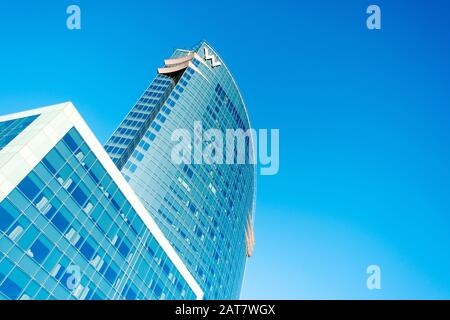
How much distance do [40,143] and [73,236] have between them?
29.3 ft

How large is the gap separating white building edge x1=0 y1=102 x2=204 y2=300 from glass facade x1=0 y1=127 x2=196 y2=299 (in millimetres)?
481

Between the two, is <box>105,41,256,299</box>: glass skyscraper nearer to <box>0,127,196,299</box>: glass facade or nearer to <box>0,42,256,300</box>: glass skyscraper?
<box>0,42,256,300</box>: glass skyscraper

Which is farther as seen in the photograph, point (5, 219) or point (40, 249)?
point (40, 249)

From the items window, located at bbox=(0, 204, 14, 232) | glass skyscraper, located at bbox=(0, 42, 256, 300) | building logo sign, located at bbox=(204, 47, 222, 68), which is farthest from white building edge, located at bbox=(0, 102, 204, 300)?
building logo sign, located at bbox=(204, 47, 222, 68)

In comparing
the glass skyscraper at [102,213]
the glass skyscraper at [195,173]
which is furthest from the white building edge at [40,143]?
the glass skyscraper at [195,173]

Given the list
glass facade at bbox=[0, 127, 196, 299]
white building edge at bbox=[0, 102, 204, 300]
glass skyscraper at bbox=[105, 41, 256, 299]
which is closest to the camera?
glass facade at bbox=[0, 127, 196, 299]

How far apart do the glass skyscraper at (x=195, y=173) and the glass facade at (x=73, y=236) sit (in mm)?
19458

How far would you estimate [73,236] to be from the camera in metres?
34.0

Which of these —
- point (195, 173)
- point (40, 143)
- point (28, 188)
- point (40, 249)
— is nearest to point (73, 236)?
point (40, 249)

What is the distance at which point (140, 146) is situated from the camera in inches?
2719

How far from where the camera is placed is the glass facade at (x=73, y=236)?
28.6m

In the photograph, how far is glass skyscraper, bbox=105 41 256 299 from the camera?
216ft

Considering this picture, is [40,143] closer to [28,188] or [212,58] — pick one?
[28,188]

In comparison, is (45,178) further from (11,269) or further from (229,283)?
(229,283)
